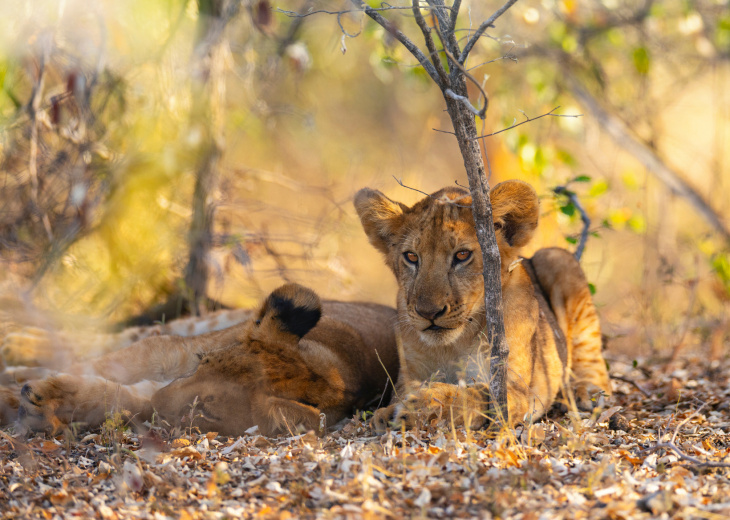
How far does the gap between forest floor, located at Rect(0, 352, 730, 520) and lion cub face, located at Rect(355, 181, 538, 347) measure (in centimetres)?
52

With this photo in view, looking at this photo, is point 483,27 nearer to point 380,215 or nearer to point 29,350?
point 380,215

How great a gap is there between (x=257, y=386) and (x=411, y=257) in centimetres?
97

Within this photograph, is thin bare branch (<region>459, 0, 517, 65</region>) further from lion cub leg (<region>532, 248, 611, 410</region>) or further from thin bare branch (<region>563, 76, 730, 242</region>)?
thin bare branch (<region>563, 76, 730, 242</region>)

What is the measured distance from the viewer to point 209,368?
3299mm

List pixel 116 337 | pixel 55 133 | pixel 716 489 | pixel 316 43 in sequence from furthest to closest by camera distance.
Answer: pixel 316 43
pixel 55 133
pixel 116 337
pixel 716 489

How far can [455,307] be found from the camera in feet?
10.9

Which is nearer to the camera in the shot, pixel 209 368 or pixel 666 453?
pixel 666 453

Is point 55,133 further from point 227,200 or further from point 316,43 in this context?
point 316,43

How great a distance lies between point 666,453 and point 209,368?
200 cm

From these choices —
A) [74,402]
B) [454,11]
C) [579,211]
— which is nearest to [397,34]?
[454,11]

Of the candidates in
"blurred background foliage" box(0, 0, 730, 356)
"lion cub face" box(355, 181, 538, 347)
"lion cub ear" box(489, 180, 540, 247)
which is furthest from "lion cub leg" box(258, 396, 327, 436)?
"blurred background foliage" box(0, 0, 730, 356)

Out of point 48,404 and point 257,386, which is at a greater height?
point 257,386

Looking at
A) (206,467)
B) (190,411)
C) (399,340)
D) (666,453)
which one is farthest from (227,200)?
(666,453)

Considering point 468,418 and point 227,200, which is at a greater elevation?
point 227,200
